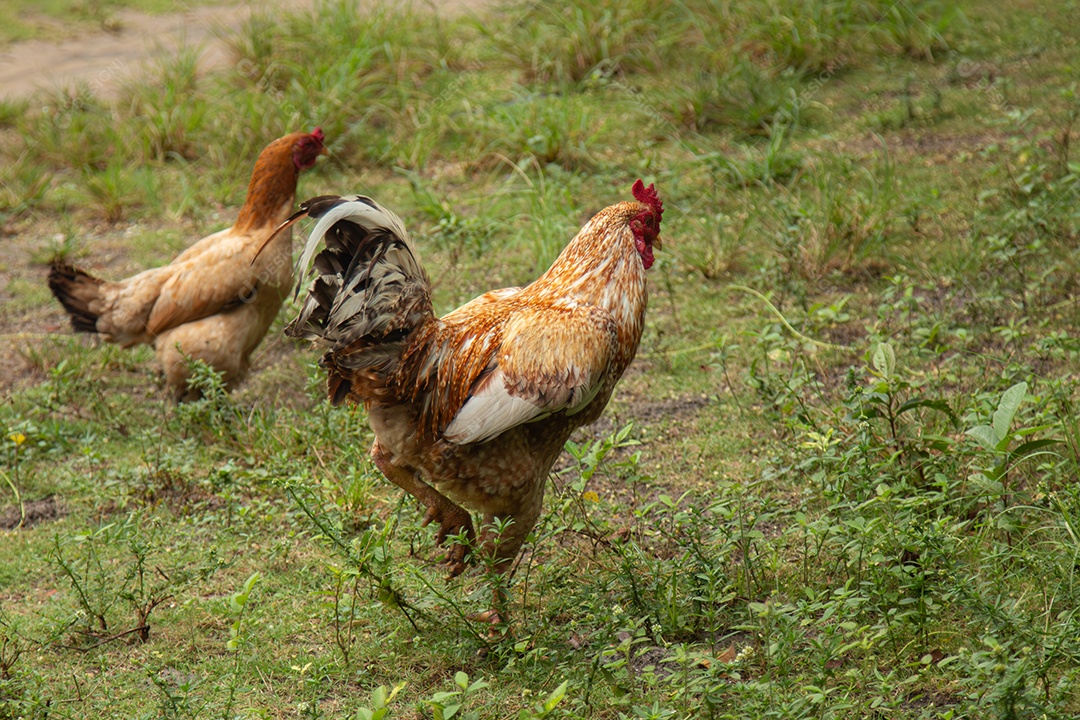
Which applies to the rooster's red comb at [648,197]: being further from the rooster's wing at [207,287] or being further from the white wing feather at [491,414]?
the rooster's wing at [207,287]

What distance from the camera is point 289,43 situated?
28.9ft

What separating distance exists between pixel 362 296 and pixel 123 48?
8488 mm

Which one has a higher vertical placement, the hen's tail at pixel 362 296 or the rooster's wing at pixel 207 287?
the hen's tail at pixel 362 296

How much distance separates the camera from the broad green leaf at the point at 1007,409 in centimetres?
349

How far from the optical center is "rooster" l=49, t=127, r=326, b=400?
5422 millimetres

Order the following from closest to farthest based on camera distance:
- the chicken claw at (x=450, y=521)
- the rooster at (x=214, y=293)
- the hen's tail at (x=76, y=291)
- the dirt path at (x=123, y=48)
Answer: the chicken claw at (x=450, y=521) → the rooster at (x=214, y=293) → the hen's tail at (x=76, y=291) → the dirt path at (x=123, y=48)

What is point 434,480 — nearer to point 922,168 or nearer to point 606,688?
point 606,688

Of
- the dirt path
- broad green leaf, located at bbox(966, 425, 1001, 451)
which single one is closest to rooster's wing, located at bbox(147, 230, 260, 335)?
broad green leaf, located at bbox(966, 425, 1001, 451)

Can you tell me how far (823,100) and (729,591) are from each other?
576cm

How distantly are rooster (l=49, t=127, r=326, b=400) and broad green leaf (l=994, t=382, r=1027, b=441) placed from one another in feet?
11.9

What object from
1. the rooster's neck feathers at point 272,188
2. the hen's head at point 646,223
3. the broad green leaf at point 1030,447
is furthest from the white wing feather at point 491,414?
the rooster's neck feathers at point 272,188

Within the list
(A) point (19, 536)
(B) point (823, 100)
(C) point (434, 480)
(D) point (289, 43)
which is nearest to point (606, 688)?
(C) point (434, 480)

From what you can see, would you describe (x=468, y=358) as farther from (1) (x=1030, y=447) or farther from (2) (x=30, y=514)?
(2) (x=30, y=514)

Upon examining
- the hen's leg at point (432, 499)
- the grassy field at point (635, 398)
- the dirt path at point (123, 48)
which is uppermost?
the dirt path at point (123, 48)
